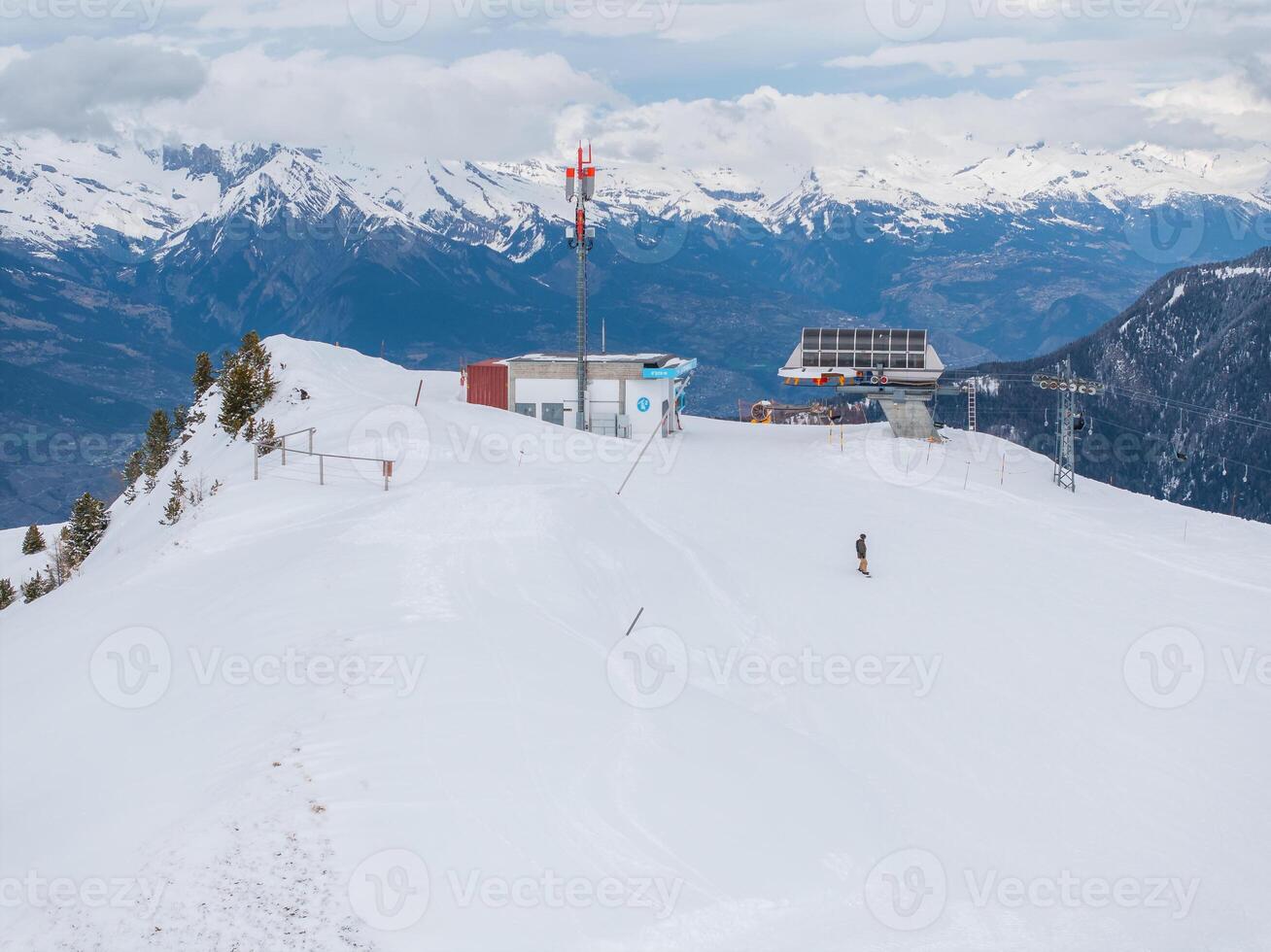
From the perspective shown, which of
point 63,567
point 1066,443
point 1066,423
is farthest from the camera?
point 1066,423

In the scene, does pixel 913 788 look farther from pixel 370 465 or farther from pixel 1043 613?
pixel 370 465

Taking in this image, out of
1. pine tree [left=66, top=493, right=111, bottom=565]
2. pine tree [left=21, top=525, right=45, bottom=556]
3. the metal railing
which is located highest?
the metal railing

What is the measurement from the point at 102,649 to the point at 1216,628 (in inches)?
1126

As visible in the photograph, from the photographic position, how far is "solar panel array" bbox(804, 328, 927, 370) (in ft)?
184

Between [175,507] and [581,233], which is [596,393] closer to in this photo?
[581,233]

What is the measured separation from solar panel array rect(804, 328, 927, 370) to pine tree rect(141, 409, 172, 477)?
34.4 meters

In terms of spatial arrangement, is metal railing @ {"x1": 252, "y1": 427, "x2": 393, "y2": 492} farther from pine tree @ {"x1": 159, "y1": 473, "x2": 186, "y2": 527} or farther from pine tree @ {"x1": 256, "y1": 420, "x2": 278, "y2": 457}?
pine tree @ {"x1": 159, "y1": 473, "x2": 186, "y2": 527}

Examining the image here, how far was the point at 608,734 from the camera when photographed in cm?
1838

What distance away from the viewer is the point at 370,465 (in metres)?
35.5

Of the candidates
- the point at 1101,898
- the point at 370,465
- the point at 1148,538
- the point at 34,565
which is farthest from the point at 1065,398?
Result: the point at 34,565

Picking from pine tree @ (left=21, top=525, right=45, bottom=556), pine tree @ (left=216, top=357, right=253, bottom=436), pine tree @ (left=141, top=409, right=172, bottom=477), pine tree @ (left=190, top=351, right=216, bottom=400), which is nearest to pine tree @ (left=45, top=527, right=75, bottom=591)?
pine tree @ (left=141, top=409, right=172, bottom=477)

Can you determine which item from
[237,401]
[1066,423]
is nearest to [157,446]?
[237,401]

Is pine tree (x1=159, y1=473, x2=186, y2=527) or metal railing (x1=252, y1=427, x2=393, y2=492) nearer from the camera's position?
metal railing (x1=252, y1=427, x2=393, y2=492)

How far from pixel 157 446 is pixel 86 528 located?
5.98 m
